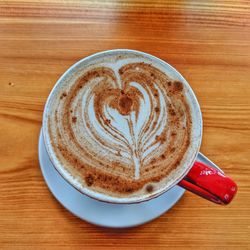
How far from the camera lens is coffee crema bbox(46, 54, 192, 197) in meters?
0.71

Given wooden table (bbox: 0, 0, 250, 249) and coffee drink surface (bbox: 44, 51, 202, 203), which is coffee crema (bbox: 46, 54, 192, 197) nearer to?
coffee drink surface (bbox: 44, 51, 202, 203)

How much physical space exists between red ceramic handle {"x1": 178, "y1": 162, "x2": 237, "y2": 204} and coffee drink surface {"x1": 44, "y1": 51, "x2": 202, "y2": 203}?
0.03 m

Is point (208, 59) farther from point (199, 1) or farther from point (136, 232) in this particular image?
point (136, 232)

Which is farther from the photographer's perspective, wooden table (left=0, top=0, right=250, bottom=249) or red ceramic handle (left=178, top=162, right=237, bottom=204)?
wooden table (left=0, top=0, right=250, bottom=249)

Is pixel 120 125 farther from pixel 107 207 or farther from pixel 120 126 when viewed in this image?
pixel 107 207

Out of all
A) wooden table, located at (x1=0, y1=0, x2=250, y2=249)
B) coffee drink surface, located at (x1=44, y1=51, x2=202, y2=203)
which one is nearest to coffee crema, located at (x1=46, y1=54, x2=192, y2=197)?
coffee drink surface, located at (x1=44, y1=51, x2=202, y2=203)

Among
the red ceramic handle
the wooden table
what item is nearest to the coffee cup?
the red ceramic handle

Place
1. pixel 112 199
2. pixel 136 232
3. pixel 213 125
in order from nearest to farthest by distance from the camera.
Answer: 1. pixel 112 199
2. pixel 136 232
3. pixel 213 125

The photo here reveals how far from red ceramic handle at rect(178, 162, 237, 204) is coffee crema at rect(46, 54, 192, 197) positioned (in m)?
0.04

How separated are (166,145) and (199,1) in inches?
21.8

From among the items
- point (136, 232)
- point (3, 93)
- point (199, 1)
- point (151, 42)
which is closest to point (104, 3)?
point (151, 42)

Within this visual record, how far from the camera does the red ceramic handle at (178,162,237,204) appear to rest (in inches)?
26.5

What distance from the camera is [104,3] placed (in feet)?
3.34

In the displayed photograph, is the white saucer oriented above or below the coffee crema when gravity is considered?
below
